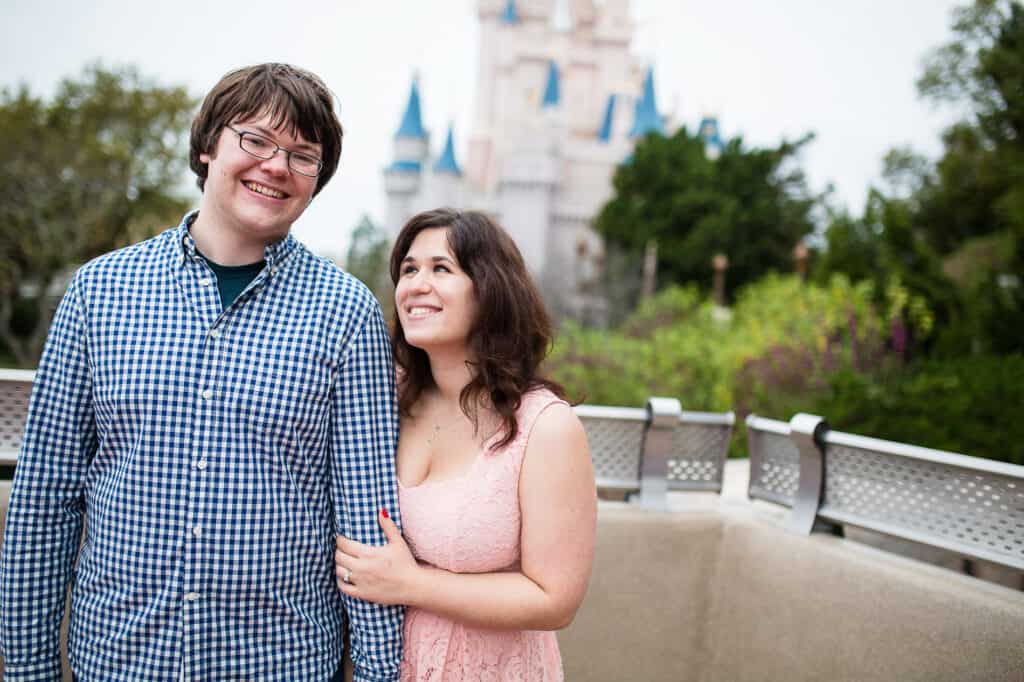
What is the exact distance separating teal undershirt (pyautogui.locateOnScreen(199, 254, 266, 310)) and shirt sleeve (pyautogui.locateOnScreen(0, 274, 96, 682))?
8.2 inches

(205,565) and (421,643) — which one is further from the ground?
(205,565)

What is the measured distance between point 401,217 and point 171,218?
987 centimetres

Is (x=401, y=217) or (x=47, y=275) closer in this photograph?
(x=47, y=275)

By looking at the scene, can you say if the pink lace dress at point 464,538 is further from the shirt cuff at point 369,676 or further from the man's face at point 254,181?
the man's face at point 254,181

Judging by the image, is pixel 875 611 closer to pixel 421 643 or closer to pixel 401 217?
pixel 421 643

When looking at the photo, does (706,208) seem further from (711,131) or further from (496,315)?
(496,315)

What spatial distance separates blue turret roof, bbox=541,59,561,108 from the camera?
22.5 metres

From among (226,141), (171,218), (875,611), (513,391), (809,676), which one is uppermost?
(171,218)

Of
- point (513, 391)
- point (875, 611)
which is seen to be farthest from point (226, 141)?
point (875, 611)

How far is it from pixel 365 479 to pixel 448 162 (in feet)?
76.6

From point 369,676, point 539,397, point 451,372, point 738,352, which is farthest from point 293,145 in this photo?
point 738,352

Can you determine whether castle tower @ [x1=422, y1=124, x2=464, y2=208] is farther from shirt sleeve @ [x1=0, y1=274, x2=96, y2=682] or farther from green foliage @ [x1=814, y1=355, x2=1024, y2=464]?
shirt sleeve @ [x1=0, y1=274, x2=96, y2=682]

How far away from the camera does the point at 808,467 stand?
1686 millimetres

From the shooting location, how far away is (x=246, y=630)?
1076 millimetres
